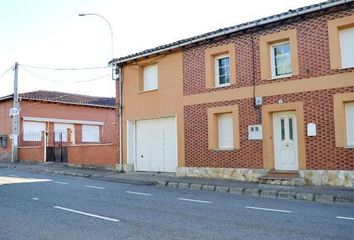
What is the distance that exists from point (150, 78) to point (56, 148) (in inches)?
406

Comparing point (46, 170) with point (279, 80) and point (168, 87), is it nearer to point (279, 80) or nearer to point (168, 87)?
Result: point (168, 87)

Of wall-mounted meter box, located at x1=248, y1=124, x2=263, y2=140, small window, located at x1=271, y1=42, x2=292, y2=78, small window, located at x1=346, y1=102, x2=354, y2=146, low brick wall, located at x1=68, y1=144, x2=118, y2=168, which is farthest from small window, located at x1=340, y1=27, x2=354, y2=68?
low brick wall, located at x1=68, y1=144, x2=118, y2=168

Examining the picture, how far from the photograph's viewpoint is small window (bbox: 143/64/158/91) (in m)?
19.9

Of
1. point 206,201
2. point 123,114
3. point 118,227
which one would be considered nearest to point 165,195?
point 206,201

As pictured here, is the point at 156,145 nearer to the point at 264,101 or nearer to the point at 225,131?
the point at 225,131

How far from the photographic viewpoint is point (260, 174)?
50.4 ft

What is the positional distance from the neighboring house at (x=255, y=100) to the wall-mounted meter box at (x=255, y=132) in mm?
39

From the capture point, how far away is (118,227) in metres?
7.69

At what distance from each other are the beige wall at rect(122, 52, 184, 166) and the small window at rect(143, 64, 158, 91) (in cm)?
25

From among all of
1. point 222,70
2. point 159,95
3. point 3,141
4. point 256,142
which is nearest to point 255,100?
point 256,142

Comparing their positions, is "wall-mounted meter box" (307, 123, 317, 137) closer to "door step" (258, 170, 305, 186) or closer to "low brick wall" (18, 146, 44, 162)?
"door step" (258, 170, 305, 186)

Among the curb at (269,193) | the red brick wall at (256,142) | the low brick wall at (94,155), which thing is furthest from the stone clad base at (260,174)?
the low brick wall at (94,155)

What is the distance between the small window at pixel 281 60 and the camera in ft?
50.3

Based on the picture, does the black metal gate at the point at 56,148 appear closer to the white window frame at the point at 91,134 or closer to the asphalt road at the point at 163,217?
the white window frame at the point at 91,134
